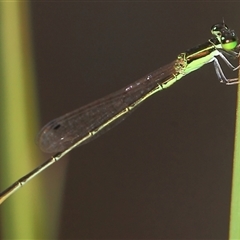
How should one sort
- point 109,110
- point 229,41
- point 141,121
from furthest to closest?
point 141,121, point 109,110, point 229,41

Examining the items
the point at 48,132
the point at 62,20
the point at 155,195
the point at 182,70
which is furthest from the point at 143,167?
the point at 62,20

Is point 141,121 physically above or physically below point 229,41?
above

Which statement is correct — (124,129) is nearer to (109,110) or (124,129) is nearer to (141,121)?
(141,121)

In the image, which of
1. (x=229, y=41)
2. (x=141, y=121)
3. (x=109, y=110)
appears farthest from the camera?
(x=141, y=121)

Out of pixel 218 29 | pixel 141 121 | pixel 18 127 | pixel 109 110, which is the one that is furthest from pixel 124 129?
pixel 218 29

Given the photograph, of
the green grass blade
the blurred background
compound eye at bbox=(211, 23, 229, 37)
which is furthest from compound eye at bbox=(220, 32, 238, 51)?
the green grass blade

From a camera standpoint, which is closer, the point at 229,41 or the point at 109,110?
the point at 229,41

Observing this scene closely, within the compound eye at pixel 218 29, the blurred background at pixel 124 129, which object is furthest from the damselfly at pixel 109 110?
the blurred background at pixel 124 129

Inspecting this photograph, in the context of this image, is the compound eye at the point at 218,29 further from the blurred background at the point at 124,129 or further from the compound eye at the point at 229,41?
the blurred background at the point at 124,129
